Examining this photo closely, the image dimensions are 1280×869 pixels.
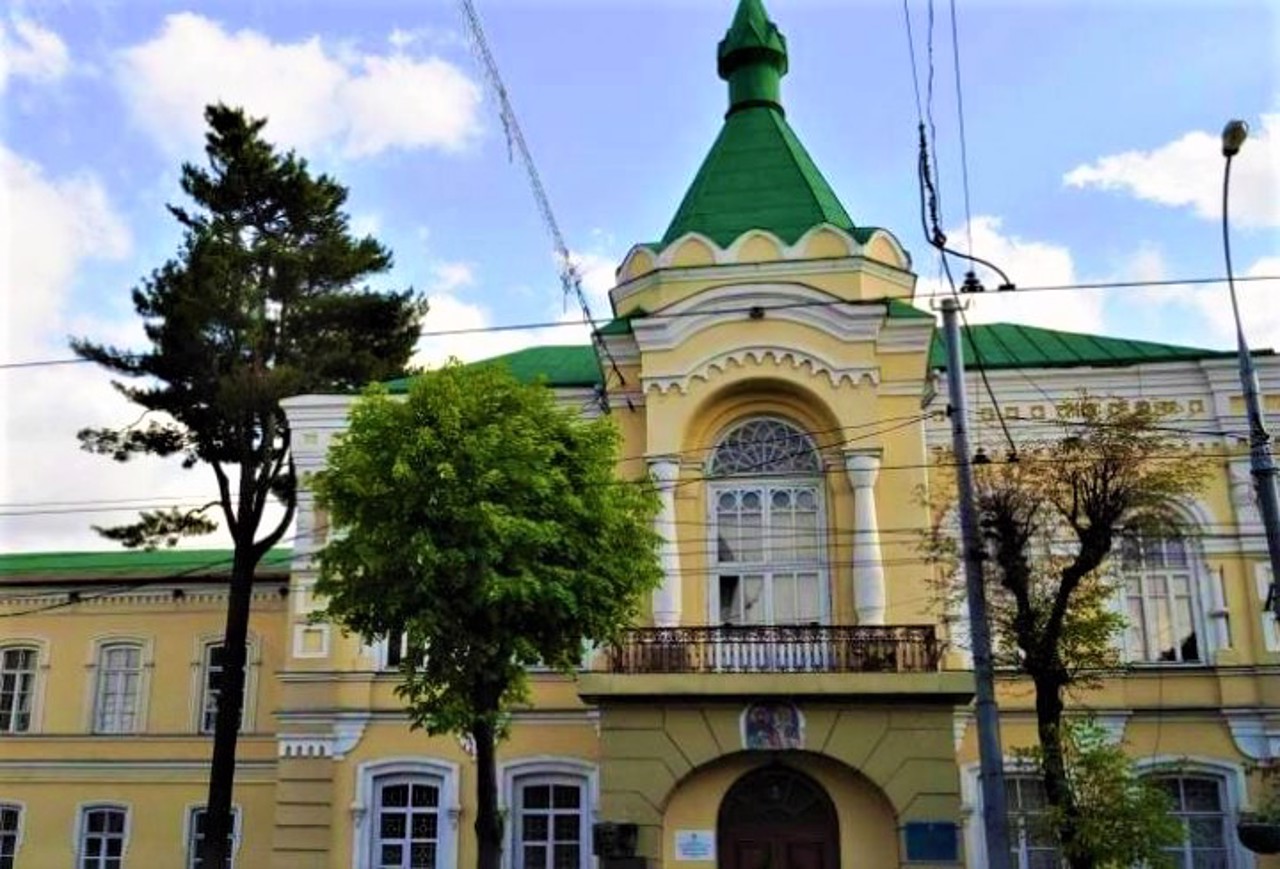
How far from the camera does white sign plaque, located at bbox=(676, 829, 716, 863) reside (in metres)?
15.6

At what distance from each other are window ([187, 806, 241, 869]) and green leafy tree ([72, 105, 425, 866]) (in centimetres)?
119

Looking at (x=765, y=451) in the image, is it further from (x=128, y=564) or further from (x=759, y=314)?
(x=128, y=564)

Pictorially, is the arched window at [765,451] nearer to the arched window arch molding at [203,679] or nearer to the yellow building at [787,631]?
the yellow building at [787,631]

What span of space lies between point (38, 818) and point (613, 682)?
42.1 ft

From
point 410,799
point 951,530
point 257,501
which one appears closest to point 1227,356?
point 951,530

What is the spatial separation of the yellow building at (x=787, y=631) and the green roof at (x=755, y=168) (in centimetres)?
7

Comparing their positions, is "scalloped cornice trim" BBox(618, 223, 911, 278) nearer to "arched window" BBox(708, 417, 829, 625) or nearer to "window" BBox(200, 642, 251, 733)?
"arched window" BBox(708, 417, 829, 625)

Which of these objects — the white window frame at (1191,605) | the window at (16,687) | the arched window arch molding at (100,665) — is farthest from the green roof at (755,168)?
the window at (16,687)

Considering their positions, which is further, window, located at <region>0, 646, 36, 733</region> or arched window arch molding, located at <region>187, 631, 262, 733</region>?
window, located at <region>0, 646, 36, 733</region>

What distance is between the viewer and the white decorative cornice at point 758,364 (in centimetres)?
1741

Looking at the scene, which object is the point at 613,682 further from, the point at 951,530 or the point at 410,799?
the point at 951,530

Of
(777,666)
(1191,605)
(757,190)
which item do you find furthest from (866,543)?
(757,190)

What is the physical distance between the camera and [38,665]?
22.6 meters

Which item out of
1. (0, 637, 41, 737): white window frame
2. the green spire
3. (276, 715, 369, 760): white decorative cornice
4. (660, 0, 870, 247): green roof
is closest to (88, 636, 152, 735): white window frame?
(0, 637, 41, 737): white window frame
